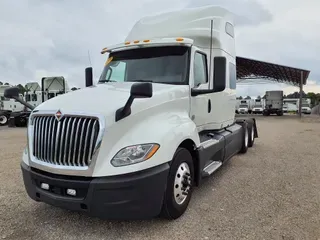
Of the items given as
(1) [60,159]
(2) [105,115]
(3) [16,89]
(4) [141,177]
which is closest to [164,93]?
(2) [105,115]

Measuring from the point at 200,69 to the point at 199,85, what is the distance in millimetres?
330

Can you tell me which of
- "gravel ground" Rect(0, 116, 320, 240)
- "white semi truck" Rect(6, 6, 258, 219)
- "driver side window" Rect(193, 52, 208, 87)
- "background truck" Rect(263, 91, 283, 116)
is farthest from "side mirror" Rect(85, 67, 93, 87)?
"background truck" Rect(263, 91, 283, 116)

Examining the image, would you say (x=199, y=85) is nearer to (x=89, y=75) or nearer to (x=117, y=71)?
(x=117, y=71)

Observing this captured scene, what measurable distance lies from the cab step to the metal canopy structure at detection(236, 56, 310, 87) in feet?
87.4

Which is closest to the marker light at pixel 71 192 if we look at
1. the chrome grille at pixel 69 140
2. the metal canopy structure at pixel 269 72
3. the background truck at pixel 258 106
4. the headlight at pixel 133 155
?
the chrome grille at pixel 69 140

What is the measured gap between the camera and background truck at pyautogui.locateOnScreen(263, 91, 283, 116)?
1431 inches

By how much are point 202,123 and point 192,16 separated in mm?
2272

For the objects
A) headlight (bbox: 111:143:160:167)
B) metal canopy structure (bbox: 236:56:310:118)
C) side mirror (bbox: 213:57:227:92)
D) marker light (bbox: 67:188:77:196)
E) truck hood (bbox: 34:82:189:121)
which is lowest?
marker light (bbox: 67:188:77:196)

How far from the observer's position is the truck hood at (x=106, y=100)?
134 inches

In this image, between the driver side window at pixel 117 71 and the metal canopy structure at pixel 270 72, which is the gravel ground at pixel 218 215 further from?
the metal canopy structure at pixel 270 72

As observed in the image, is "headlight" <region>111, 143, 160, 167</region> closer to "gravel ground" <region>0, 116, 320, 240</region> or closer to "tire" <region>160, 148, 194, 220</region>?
"tire" <region>160, 148, 194, 220</region>

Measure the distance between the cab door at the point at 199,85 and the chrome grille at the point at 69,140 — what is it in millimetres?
2045

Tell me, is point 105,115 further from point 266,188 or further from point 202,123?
point 266,188

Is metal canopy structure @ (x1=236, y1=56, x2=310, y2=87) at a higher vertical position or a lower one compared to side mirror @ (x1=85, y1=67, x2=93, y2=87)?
higher
